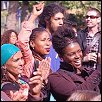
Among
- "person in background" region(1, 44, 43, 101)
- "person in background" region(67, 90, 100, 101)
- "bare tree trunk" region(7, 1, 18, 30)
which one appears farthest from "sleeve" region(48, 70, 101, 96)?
"bare tree trunk" region(7, 1, 18, 30)

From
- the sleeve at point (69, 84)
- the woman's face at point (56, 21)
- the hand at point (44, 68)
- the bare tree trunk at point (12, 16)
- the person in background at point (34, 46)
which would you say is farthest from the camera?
the bare tree trunk at point (12, 16)

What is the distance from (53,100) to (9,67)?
17.9 inches

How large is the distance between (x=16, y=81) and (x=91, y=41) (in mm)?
1499

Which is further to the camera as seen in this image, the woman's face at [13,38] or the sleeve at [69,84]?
the woman's face at [13,38]

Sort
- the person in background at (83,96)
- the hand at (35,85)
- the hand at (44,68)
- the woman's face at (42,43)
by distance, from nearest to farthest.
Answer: the person in background at (83,96)
the hand at (35,85)
the hand at (44,68)
the woman's face at (42,43)

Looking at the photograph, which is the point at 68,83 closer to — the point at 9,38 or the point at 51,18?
the point at 51,18

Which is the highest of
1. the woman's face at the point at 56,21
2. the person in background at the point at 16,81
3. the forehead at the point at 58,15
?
the forehead at the point at 58,15

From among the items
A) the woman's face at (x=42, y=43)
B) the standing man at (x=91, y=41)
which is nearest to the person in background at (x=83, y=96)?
the standing man at (x=91, y=41)

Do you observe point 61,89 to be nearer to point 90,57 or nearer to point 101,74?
point 101,74

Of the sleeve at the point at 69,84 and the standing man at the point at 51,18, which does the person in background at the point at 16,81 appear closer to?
the sleeve at the point at 69,84

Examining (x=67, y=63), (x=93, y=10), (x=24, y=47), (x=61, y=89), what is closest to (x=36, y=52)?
(x=24, y=47)

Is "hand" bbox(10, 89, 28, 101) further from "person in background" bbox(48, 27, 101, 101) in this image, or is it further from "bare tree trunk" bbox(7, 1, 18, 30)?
"bare tree trunk" bbox(7, 1, 18, 30)

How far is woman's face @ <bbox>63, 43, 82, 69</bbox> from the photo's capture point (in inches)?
134

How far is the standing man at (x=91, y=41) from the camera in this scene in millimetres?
3979
